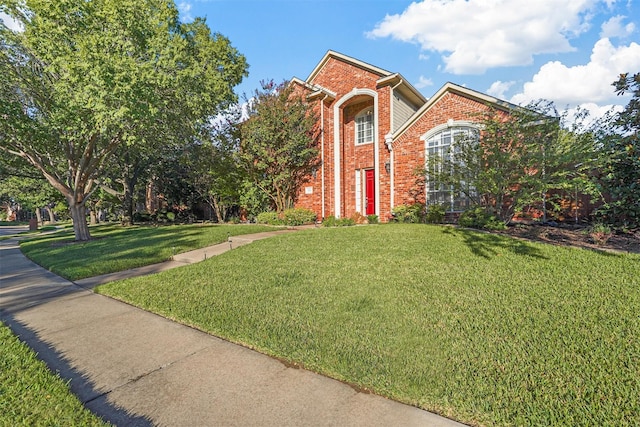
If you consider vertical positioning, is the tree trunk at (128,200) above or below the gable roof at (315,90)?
below

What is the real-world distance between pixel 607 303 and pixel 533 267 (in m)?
1.23

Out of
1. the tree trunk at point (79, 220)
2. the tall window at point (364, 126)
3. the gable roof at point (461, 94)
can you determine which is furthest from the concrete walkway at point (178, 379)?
the tall window at point (364, 126)

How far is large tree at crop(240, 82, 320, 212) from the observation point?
566 inches

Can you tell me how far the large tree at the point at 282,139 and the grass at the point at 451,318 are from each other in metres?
8.84

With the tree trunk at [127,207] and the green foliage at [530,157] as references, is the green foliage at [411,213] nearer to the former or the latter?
the green foliage at [530,157]

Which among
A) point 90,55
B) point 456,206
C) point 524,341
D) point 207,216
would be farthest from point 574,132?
point 207,216

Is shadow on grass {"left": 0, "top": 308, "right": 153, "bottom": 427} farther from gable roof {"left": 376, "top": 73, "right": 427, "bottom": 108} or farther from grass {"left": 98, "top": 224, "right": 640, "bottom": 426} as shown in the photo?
gable roof {"left": 376, "top": 73, "right": 427, "bottom": 108}

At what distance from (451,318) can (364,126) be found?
12.8m

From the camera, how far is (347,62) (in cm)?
1466

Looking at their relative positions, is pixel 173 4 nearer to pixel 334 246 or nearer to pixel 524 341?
pixel 334 246

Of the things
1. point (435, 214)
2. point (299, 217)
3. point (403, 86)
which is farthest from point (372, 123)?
point (435, 214)

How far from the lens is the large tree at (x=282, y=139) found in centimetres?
1438

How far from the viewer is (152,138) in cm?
1302

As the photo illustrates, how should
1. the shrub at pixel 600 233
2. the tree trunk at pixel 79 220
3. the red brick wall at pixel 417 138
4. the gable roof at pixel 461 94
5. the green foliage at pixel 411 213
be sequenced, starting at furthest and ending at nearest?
the tree trunk at pixel 79 220 → the green foliage at pixel 411 213 → the red brick wall at pixel 417 138 → the gable roof at pixel 461 94 → the shrub at pixel 600 233
